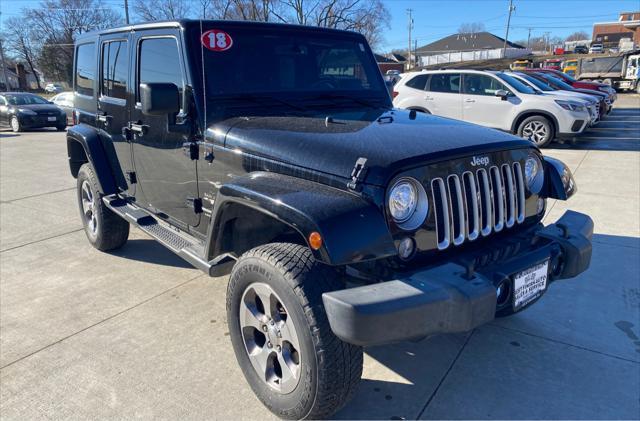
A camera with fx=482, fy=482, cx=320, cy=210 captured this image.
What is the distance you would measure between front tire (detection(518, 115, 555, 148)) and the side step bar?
29.5ft

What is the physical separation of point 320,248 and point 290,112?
143 centimetres

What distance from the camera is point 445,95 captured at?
36.8 feet

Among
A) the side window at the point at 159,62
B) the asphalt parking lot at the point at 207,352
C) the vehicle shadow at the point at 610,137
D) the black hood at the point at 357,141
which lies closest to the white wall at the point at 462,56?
the vehicle shadow at the point at 610,137

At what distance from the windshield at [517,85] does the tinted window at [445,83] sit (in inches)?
37.5

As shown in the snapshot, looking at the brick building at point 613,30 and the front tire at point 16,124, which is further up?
the brick building at point 613,30

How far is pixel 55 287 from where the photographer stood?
4035mm

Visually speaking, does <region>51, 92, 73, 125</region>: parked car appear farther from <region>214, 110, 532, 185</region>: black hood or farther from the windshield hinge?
the windshield hinge

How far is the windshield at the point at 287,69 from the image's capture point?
10.3ft

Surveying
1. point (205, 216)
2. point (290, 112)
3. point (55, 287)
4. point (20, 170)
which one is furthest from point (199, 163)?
point (20, 170)

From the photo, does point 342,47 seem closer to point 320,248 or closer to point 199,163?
point 199,163

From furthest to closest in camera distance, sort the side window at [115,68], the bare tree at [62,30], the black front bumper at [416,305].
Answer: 1. the bare tree at [62,30]
2. the side window at [115,68]
3. the black front bumper at [416,305]

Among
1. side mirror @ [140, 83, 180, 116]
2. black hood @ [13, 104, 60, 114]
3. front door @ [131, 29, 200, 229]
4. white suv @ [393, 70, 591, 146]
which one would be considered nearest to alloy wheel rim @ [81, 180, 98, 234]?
front door @ [131, 29, 200, 229]

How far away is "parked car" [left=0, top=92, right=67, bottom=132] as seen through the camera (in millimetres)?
17062

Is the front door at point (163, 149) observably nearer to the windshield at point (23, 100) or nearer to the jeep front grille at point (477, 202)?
the jeep front grille at point (477, 202)
